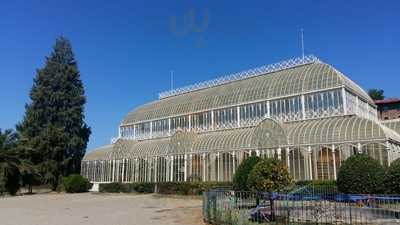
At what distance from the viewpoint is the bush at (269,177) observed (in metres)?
18.1

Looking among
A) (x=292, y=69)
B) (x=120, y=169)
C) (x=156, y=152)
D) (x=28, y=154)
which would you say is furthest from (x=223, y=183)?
(x=28, y=154)

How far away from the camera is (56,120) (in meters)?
56.9

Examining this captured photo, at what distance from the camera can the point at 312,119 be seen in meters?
33.7

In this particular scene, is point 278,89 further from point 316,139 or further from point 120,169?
point 120,169

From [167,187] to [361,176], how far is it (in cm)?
2078

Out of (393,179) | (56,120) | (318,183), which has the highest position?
(56,120)

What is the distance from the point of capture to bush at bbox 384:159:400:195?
18891mm

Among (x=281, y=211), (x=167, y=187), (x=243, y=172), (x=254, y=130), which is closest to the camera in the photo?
(x=281, y=211)

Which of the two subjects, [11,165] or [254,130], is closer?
[254,130]

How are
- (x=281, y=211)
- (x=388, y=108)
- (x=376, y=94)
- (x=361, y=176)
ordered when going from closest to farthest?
(x=281, y=211) → (x=361, y=176) → (x=388, y=108) → (x=376, y=94)

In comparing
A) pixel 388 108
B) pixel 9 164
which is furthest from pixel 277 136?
pixel 388 108

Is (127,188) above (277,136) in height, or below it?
below

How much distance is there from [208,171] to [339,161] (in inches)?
509

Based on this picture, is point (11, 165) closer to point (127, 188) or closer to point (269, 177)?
point (127, 188)
